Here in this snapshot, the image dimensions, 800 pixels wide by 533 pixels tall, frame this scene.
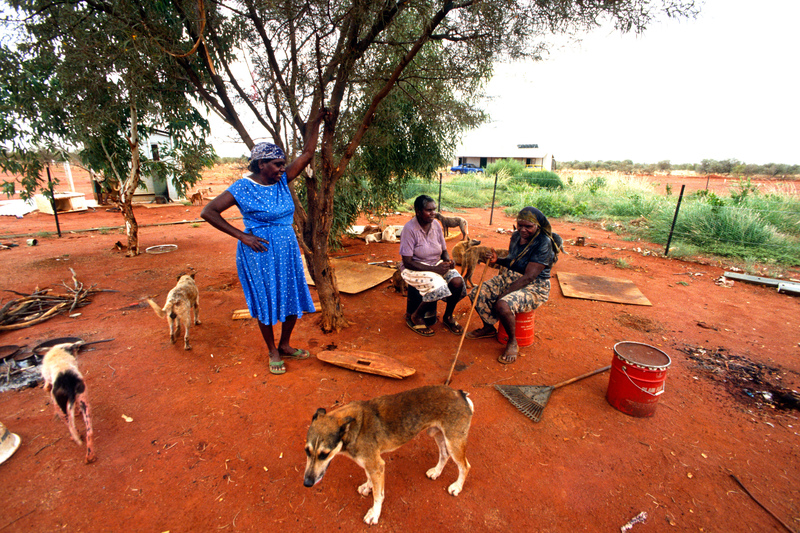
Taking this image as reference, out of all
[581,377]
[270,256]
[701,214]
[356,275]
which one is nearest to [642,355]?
[581,377]

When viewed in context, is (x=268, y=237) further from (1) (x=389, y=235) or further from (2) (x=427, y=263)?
(1) (x=389, y=235)

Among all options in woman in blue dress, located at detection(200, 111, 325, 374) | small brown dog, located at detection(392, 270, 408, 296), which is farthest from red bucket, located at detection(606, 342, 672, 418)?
small brown dog, located at detection(392, 270, 408, 296)

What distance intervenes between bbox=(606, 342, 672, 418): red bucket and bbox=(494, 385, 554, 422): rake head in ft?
1.97

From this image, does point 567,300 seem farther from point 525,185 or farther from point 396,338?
point 525,185

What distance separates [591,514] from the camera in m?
2.29

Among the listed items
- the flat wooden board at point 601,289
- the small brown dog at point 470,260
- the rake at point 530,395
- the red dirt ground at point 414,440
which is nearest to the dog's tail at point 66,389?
the red dirt ground at point 414,440

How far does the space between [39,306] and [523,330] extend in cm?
699

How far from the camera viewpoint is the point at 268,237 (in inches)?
131

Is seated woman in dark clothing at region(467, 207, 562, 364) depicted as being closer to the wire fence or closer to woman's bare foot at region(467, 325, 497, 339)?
woman's bare foot at region(467, 325, 497, 339)

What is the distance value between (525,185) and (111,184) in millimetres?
19664

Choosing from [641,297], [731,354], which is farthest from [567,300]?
[731,354]

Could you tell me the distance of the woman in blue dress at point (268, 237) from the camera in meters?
3.14

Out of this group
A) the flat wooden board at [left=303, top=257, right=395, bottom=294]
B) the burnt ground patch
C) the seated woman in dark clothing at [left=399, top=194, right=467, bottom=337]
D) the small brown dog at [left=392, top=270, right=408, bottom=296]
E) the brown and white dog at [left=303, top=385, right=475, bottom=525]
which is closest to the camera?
the brown and white dog at [left=303, top=385, right=475, bottom=525]

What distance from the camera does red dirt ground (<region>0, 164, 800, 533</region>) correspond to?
228 centimetres
